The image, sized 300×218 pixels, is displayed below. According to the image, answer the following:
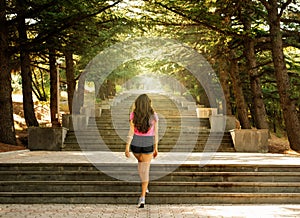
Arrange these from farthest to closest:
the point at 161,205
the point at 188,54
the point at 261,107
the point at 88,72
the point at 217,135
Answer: the point at 88,72
the point at 188,54
the point at 261,107
the point at 217,135
the point at 161,205

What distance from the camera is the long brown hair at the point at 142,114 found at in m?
9.05

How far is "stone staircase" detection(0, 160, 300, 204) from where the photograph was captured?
407 inches

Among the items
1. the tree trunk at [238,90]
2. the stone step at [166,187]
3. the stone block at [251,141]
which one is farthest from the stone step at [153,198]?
the tree trunk at [238,90]

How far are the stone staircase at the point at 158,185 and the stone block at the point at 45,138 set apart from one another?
6756 millimetres

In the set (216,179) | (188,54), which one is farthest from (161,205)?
(188,54)

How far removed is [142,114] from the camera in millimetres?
9062

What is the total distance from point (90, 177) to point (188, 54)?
53.9 ft

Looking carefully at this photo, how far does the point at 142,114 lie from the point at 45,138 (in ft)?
36.5

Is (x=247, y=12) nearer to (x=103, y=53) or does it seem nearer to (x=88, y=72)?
(x=103, y=53)

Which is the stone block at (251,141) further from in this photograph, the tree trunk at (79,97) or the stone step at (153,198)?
the tree trunk at (79,97)

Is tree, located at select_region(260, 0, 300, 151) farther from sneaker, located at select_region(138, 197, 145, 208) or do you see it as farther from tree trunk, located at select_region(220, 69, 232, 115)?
sneaker, located at select_region(138, 197, 145, 208)

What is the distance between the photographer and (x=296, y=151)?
63.3 ft

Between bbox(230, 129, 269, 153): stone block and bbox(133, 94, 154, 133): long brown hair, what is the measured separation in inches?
424

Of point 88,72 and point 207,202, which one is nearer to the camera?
point 207,202
